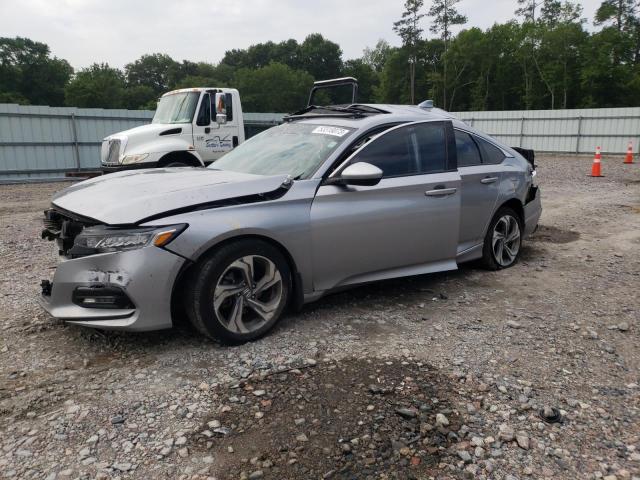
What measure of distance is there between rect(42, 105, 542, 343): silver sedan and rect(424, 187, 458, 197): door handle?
0.03ft

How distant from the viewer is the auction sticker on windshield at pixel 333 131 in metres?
4.12

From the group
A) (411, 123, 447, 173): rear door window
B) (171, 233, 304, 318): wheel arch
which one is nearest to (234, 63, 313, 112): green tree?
(411, 123, 447, 173): rear door window

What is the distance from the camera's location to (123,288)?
10.2 feet

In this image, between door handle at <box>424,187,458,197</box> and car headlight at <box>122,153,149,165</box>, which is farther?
car headlight at <box>122,153,149,165</box>

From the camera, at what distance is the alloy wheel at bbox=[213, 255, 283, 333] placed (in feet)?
11.1

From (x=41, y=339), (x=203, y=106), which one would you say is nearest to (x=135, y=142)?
(x=203, y=106)

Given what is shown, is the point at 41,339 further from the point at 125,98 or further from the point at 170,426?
the point at 125,98

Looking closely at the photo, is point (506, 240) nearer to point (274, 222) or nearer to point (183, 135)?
point (274, 222)

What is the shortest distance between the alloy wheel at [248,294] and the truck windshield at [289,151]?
80 cm

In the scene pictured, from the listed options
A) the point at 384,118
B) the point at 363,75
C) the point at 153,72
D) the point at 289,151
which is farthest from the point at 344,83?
the point at 153,72

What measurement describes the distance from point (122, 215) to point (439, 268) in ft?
8.89

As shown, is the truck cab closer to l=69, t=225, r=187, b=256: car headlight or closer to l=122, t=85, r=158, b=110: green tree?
l=69, t=225, r=187, b=256: car headlight

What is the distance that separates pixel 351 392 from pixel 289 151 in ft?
7.01

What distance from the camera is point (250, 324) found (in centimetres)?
354
